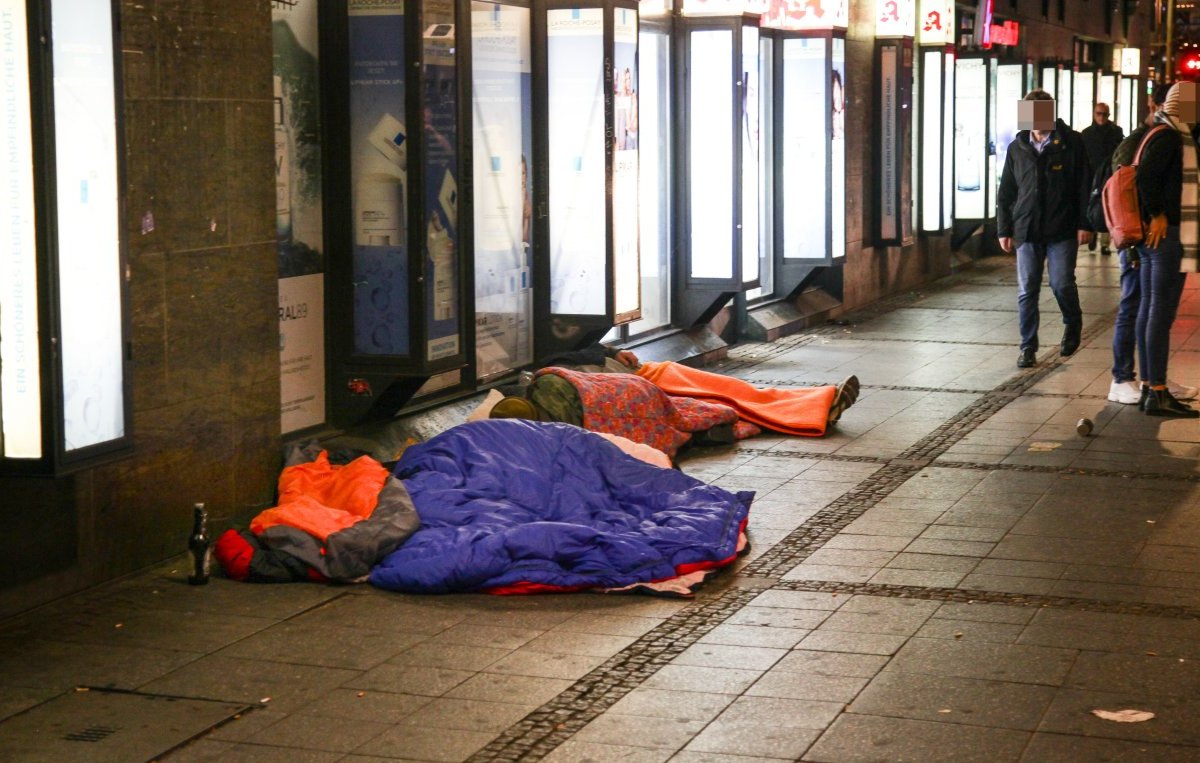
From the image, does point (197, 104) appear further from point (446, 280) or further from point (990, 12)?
point (990, 12)

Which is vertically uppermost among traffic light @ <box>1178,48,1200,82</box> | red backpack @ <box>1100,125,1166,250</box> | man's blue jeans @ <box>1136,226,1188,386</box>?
traffic light @ <box>1178,48,1200,82</box>

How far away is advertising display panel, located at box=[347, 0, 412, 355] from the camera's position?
802 centimetres

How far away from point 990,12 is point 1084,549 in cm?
1530

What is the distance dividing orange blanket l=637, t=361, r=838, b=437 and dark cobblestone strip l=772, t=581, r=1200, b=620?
10.6ft

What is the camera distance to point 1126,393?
10.5 m

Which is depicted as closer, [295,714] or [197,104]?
[295,714]

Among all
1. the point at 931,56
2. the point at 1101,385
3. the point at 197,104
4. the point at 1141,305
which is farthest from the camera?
the point at 931,56

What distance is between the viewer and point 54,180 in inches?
220

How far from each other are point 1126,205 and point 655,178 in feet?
12.6

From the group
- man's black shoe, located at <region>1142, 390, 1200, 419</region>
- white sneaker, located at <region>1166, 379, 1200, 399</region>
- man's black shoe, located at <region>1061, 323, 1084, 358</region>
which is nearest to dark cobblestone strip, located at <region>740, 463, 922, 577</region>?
man's black shoe, located at <region>1142, 390, 1200, 419</region>

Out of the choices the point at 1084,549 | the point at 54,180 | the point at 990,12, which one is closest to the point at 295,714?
the point at 54,180

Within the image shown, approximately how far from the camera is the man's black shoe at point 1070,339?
12578mm

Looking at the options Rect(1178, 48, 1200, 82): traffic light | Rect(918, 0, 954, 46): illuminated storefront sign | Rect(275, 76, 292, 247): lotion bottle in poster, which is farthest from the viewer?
Rect(1178, 48, 1200, 82): traffic light

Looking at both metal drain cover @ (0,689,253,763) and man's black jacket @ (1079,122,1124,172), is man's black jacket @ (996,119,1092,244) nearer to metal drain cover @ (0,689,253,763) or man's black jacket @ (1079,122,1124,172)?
metal drain cover @ (0,689,253,763)
